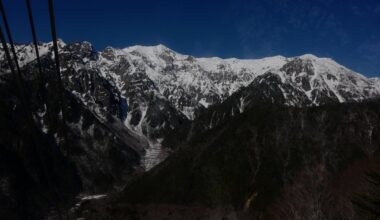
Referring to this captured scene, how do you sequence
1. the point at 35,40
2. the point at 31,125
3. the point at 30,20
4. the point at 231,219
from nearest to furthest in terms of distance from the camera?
the point at 30,20 → the point at 35,40 → the point at 31,125 → the point at 231,219

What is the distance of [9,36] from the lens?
5992mm

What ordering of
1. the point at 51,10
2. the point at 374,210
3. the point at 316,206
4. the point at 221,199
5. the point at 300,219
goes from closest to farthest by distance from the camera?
the point at 51,10, the point at 374,210, the point at 316,206, the point at 300,219, the point at 221,199

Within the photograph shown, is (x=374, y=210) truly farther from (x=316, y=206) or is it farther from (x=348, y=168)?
(x=348, y=168)

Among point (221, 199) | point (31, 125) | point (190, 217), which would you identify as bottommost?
point (190, 217)

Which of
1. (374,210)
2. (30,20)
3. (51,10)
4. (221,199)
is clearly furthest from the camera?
(221,199)

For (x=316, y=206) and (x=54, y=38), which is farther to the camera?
(x=316, y=206)

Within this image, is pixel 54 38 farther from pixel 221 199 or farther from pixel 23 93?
pixel 221 199

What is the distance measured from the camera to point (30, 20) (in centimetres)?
584

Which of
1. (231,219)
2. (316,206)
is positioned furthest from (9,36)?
(231,219)

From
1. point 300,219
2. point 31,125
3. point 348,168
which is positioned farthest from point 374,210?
point 348,168

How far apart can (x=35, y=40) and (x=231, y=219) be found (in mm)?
94722

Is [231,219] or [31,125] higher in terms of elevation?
[31,125]

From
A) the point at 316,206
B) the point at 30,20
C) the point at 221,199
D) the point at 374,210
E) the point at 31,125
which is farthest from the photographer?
the point at 221,199

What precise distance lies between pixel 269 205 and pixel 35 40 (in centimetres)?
19435
